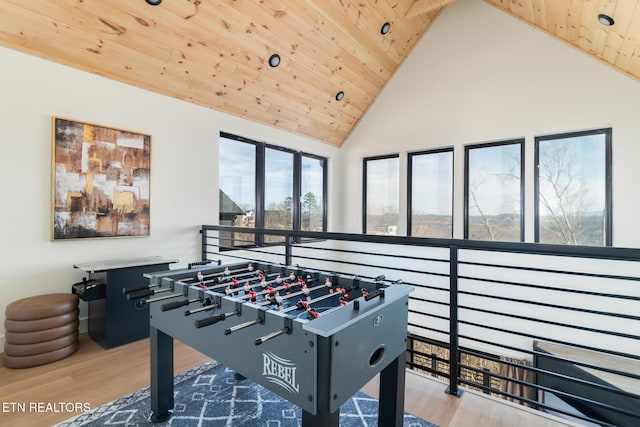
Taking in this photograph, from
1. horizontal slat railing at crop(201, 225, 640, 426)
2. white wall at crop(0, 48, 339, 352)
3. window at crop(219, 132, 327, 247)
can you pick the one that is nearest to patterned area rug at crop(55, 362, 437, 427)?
horizontal slat railing at crop(201, 225, 640, 426)

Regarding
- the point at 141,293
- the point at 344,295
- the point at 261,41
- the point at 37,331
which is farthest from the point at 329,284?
the point at 261,41

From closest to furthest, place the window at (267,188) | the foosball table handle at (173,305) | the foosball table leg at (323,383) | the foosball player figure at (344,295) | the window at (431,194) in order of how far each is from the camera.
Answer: the foosball table leg at (323,383)
the foosball table handle at (173,305)
the foosball player figure at (344,295)
the window at (267,188)
the window at (431,194)

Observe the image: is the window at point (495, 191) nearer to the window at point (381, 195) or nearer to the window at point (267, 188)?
the window at point (381, 195)

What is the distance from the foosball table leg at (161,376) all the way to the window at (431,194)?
151 inches

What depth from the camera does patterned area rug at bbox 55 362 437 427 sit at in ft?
5.40

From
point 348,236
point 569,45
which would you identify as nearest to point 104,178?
point 348,236

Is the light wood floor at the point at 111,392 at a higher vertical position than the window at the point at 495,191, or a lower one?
lower

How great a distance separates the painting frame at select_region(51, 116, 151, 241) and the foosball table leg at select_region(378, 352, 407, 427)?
2.73 metres

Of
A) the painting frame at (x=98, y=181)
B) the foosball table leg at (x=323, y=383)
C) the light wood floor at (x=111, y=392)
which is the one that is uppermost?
the painting frame at (x=98, y=181)

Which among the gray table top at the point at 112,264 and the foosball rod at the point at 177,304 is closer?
the foosball rod at the point at 177,304

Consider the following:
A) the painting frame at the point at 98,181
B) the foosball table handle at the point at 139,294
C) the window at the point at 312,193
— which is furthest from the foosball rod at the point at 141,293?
the window at the point at 312,193

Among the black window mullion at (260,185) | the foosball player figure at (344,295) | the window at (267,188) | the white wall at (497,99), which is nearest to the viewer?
the foosball player figure at (344,295)

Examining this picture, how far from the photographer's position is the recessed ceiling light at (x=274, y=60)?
340 centimetres

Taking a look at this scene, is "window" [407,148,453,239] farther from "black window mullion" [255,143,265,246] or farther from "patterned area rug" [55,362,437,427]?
"patterned area rug" [55,362,437,427]
